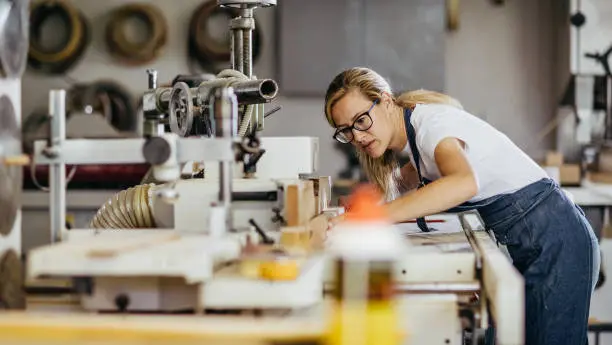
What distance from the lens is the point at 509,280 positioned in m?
1.63

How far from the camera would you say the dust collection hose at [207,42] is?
5348 mm

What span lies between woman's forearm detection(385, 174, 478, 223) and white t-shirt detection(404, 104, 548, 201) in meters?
0.14

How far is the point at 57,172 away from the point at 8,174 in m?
0.34

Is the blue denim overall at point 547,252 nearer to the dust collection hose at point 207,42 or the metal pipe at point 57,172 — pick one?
the metal pipe at point 57,172

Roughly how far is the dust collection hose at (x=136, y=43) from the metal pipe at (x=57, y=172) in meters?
3.47

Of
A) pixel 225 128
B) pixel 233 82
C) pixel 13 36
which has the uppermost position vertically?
pixel 13 36

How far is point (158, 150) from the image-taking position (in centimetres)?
183

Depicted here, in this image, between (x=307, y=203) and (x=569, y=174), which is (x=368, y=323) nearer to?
(x=307, y=203)

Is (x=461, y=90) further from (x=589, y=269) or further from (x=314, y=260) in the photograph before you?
(x=314, y=260)

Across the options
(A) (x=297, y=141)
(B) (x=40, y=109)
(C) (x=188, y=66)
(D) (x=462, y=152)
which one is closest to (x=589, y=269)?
(D) (x=462, y=152)

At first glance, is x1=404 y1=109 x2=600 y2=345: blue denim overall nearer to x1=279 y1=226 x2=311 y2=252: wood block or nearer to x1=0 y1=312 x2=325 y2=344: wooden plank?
x1=279 y1=226 x2=311 y2=252: wood block

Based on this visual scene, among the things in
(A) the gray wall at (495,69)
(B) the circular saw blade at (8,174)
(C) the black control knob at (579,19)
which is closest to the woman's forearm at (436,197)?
(B) the circular saw blade at (8,174)

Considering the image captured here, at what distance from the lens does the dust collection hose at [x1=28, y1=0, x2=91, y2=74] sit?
17.8 feet

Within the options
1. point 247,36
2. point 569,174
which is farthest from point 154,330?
point 569,174
